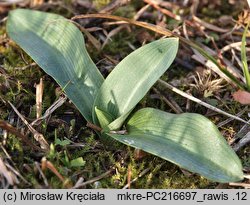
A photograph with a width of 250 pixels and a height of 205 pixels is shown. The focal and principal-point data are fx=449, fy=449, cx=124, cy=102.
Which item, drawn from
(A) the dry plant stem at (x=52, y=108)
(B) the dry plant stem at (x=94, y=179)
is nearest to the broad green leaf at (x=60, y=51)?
(A) the dry plant stem at (x=52, y=108)

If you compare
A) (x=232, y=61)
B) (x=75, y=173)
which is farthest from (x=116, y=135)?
(x=232, y=61)

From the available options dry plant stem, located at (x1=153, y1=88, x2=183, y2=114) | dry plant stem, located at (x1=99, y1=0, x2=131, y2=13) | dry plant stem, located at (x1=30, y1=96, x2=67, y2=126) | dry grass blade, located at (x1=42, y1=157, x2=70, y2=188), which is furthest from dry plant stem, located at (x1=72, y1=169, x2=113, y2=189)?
dry plant stem, located at (x1=99, y1=0, x2=131, y2=13)

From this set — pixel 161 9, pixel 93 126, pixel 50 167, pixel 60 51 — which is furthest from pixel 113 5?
pixel 50 167

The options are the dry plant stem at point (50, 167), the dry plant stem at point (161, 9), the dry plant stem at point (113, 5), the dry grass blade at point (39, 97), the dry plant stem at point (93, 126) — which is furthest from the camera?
the dry plant stem at point (161, 9)

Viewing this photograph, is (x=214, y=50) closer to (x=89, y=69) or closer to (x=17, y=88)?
(x=89, y=69)

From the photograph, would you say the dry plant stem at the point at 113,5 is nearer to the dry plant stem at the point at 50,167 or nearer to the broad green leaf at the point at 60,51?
the broad green leaf at the point at 60,51

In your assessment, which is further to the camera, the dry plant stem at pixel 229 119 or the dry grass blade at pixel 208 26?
the dry grass blade at pixel 208 26
